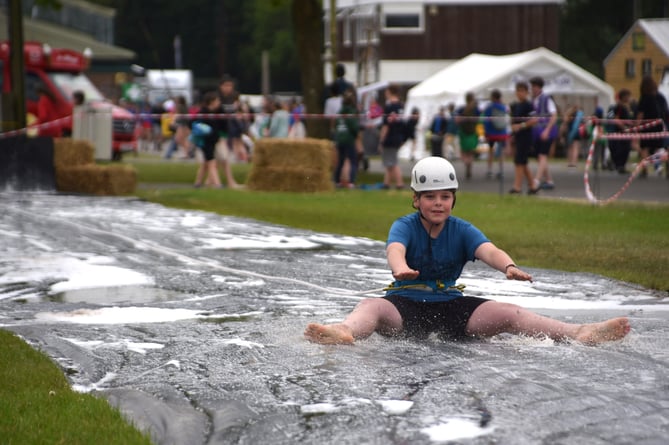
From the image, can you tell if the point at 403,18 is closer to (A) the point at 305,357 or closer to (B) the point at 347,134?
(B) the point at 347,134

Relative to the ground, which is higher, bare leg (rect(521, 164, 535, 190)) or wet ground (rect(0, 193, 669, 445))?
bare leg (rect(521, 164, 535, 190))

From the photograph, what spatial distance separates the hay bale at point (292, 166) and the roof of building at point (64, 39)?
124 ft

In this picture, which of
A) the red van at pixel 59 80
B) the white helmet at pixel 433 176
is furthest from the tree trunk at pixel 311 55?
the white helmet at pixel 433 176

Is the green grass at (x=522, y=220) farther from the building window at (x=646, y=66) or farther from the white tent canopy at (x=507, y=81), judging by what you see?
the building window at (x=646, y=66)

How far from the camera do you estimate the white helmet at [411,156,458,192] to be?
7.77 m

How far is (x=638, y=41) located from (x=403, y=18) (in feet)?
43.5

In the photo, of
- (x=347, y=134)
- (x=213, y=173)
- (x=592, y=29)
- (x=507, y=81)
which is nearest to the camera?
(x=347, y=134)

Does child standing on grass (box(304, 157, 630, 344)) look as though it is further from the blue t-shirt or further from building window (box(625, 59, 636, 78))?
building window (box(625, 59, 636, 78))

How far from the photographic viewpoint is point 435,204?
7.85m

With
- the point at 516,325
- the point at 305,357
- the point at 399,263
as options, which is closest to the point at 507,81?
the point at 516,325

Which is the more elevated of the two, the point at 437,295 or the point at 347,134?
the point at 347,134

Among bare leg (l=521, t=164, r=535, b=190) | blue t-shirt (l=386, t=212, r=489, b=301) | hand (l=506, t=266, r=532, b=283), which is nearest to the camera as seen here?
hand (l=506, t=266, r=532, b=283)

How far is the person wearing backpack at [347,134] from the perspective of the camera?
23.8 metres

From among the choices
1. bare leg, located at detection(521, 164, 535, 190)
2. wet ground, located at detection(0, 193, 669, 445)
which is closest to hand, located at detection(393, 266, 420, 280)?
wet ground, located at detection(0, 193, 669, 445)
